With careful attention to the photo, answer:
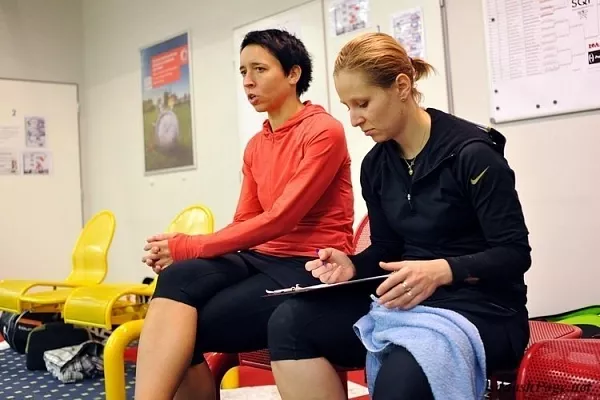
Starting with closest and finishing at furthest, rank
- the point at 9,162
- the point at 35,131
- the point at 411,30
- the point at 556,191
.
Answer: the point at 556,191
the point at 411,30
the point at 9,162
the point at 35,131

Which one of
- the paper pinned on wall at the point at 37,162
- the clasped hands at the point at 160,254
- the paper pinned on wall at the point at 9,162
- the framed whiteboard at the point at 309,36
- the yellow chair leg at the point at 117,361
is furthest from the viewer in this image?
the paper pinned on wall at the point at 37,162

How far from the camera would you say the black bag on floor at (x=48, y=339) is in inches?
114

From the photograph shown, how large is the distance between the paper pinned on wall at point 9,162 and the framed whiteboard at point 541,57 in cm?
340

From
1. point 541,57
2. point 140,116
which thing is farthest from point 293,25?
point 140,116

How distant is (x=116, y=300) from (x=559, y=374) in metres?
1.84

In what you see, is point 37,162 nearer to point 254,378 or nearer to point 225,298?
point 254,378

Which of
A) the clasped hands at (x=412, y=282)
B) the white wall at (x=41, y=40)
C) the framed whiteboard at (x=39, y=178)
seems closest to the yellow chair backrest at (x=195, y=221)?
the clasped hands at (x=412, y=282)

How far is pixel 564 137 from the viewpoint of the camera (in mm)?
2240

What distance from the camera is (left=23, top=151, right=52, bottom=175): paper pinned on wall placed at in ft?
15.1

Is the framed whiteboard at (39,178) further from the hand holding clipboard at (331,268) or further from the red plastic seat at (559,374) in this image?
the red plastic seat at (559,374)

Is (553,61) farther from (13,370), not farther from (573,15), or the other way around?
(13,370)

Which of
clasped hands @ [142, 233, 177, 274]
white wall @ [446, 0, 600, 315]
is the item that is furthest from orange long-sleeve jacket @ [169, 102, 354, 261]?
white wall @ [446, 0, 600, 315]

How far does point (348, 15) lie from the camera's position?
298cm

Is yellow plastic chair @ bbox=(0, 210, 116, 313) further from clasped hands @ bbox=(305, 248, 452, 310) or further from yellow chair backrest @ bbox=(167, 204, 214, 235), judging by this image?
clasped hands @ bbox=(305, 248, 452, 310)
